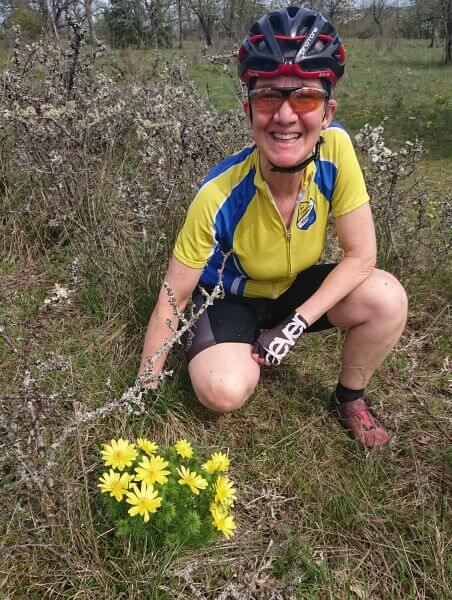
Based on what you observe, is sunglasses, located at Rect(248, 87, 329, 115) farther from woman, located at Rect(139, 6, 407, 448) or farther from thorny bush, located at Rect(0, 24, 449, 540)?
thorny bush, located at Rect(0, 24, 449, 540)

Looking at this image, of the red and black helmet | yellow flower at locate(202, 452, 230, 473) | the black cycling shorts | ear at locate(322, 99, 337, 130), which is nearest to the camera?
yellow flower at locate(202, 452, 230, 473)

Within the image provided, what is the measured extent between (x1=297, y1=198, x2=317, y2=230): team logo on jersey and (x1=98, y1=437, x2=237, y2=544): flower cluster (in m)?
1.01

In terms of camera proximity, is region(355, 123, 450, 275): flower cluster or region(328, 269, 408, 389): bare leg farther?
region(355, 123, 450, 275): flower cluster

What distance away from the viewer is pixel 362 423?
2238 mm

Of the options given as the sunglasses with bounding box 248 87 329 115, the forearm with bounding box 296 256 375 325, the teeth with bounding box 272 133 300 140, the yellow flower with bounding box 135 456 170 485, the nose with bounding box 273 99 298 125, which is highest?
the sunglasses with bounding box 248 87 329 115

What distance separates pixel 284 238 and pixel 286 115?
493 mm

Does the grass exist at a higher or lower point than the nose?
lower

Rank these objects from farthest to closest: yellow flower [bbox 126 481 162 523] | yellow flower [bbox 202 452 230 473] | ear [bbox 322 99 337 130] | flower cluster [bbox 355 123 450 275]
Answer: flower cluster [bbox 355 123 450 275]
ear [bbox 322 99 337 130]
yellow flower [bbox 202 452 230 473]
yellow flower [bbox 126 481 162 523]

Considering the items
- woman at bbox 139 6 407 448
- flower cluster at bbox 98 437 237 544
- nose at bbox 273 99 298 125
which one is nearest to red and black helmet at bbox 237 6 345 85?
woman at bbox 139 6 407 448

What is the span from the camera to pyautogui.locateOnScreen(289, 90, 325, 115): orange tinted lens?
6.16 ft

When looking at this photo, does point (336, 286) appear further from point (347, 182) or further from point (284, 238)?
point (347, 182)

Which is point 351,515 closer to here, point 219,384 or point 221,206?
point 219,384

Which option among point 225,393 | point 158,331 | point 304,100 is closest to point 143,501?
point 225,393

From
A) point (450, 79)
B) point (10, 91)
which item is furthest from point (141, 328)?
point (450, 79)
